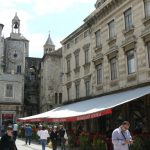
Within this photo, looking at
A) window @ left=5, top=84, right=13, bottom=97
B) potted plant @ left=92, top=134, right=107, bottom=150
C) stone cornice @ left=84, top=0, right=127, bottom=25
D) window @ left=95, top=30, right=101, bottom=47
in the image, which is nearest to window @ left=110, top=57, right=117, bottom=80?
window @ left=95, top=30, right=101, bottom=47

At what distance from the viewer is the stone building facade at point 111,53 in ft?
63.6

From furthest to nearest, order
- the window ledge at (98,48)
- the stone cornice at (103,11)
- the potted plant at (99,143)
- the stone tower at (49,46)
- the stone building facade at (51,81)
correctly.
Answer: the stone tower at (49,46) < the stone building facade at (51,81) < the window ledge at (98,48) < the stone cornice at (103,11) < the potted plant at (99,143)

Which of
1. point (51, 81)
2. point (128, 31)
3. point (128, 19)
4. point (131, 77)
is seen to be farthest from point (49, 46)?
point (131, 77)

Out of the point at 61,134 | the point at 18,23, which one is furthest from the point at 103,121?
the point at 18,23

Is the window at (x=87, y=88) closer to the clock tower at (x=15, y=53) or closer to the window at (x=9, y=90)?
the window at (x=9, y=90)

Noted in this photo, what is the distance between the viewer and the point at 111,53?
22891mm

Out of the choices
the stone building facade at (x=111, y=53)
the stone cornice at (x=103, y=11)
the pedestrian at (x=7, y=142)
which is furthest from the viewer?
the stone cornice at (x=103, y=11)

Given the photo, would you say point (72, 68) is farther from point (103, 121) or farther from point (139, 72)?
point (139, 72)

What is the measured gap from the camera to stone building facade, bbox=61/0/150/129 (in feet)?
63.6

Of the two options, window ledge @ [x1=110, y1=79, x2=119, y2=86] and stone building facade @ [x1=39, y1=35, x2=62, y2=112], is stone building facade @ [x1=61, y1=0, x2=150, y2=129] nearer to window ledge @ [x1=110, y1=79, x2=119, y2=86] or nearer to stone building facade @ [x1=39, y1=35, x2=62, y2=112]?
window ledge @ [x1=110, y1=79, x2=119, y2=86]

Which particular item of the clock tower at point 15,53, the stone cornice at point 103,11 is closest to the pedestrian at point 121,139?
the stone cornice at point 103,11

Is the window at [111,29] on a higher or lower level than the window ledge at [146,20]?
higher

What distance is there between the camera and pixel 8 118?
48.0m

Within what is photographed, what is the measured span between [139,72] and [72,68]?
12.6 meters
